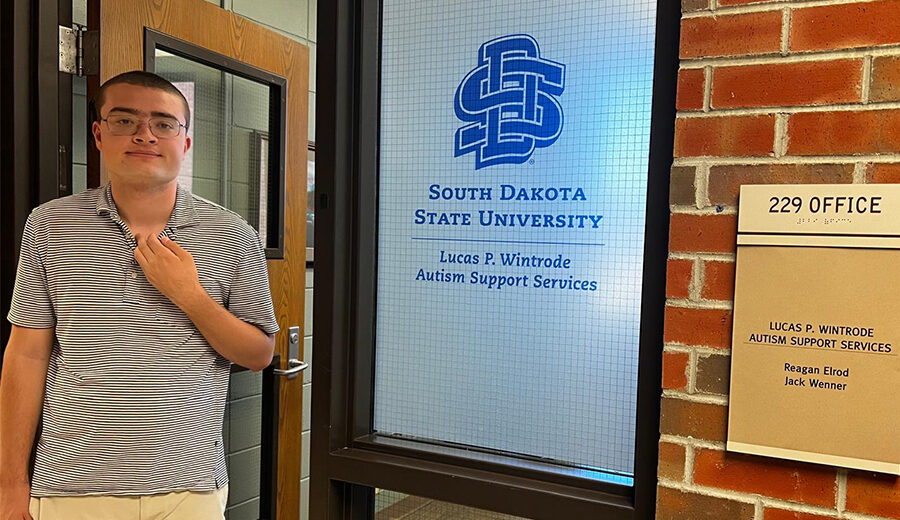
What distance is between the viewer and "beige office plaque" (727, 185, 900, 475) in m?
0.89

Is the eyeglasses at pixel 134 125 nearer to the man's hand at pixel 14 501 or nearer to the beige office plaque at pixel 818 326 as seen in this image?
the man's hand at pixel 14 501

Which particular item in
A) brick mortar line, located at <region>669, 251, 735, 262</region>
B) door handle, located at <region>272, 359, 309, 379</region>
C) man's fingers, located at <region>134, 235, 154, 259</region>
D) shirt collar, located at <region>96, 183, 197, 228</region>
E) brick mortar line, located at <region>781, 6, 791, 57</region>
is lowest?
door handle, located at <region>272, 359, 309, 379</region>

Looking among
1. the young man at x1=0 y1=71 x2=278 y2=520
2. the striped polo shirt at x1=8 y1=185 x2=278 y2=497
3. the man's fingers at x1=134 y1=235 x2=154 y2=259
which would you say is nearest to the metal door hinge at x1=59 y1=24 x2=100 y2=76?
the young man at x1=0 y1=71 x2=278 y2=520

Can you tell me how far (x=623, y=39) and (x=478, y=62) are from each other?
283 millimetres

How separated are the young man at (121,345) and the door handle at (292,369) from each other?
0.70 m

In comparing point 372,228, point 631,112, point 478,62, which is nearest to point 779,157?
point 631,112

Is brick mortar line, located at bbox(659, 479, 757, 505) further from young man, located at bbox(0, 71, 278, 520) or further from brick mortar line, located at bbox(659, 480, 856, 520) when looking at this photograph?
young man, located at bbox(0, 71, 278, 520)

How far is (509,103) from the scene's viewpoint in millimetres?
1241

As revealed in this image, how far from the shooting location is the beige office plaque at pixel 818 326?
2.92ft

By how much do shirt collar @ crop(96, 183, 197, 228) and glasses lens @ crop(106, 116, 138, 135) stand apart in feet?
0.46

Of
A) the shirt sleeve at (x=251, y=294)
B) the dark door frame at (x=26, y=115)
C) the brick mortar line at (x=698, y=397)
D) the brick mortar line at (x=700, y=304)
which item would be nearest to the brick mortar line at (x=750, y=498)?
the brick mortar line at (x=698, y=397)

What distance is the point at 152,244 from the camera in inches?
52.9

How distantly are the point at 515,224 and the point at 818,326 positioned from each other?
546 mm

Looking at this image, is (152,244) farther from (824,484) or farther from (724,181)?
(824,484)
